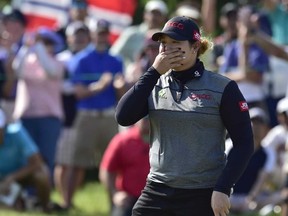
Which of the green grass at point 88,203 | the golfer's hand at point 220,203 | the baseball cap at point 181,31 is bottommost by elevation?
the green grass at point 88,203

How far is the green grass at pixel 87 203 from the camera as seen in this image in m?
11.2

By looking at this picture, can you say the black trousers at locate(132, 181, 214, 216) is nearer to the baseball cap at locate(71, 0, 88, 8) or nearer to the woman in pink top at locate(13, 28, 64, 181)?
the woman in pink top at locate(13, 28, 64, 181)

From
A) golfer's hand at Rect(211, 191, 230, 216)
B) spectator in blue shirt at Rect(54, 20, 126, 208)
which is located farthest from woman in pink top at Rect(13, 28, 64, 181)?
golfer's hand at Rect(211, 191, 230, 216)

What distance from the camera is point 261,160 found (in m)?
11.4

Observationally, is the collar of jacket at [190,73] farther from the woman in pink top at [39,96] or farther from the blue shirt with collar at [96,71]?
the blue shirt with collar at [96,71]

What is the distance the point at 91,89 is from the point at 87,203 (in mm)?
1272

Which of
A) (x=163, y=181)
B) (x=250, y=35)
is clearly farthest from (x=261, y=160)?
(x=163, y=181)

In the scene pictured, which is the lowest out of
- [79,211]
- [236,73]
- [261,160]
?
[79,211]

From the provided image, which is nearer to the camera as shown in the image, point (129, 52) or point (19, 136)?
point (19, 136)

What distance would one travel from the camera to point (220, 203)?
637cm

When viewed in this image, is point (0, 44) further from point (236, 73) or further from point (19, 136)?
point (236, 73)

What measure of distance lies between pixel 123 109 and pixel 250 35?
185 inches

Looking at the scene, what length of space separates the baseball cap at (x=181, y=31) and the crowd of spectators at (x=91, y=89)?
Result: 4435 mm

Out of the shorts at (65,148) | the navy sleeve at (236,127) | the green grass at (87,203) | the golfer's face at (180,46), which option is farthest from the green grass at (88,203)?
the golfer's face at (180,46)
